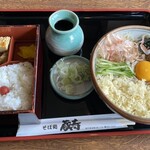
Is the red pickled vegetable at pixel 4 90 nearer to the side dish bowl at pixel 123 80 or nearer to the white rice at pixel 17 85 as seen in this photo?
the white rice at pixel 17 85

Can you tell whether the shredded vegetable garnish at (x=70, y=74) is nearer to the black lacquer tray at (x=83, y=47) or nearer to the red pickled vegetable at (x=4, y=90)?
the black lacquer tray at (x=83, y=47)

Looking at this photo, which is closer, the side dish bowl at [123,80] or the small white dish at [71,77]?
the side dish bowl at [123,80]

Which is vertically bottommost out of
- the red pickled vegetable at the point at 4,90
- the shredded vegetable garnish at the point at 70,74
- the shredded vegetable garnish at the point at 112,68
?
the red pickled vegetable at the point at 4,90

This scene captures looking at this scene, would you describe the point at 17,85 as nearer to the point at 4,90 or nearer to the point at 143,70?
the point at 4,90

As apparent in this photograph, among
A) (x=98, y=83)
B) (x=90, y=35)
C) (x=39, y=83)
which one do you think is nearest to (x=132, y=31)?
(x=90, y=35)

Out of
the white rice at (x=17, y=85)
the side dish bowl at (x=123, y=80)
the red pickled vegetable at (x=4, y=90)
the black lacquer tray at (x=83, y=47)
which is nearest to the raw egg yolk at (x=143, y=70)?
the side dish bowl at (x=123, y=80)

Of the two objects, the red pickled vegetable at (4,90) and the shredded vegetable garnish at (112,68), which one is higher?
the shredded vegetable garnish at (112,68)

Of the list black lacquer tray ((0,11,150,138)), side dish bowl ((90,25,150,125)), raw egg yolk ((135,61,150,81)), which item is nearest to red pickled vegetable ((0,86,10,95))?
black lacquer tray ((0,11,150,138))
